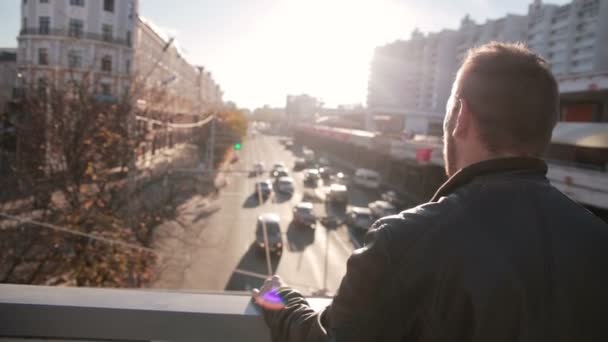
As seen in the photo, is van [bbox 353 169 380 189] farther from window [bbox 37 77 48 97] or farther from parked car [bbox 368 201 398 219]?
window [bbox 37 77 48 97]

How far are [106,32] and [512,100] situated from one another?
6.21 m

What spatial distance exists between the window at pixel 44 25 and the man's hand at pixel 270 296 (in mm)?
5257

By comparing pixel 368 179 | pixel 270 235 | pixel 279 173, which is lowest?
pixel 270 235

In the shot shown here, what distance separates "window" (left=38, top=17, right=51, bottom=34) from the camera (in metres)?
4.98

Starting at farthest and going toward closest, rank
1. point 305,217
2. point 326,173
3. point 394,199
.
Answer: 1. point 326,173
2. point 305,217
3. point 394,199

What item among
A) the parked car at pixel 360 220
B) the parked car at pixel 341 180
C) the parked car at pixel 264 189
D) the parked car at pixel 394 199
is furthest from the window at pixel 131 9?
the parked car at pixel 264 189

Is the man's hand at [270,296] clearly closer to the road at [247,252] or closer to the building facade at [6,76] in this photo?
the road at [247,252]

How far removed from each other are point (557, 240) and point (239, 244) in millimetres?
6905

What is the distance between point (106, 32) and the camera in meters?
5.83

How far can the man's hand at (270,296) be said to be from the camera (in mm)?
836

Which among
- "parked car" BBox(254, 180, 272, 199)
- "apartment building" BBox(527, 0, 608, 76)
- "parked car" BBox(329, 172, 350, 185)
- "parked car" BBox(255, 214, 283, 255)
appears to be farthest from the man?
"apartment building" BBox(527, 0, 608, 76)

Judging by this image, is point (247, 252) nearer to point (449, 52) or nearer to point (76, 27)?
point (76, 27)

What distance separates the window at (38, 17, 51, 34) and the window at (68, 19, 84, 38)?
23cm

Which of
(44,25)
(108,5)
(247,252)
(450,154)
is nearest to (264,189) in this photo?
(247,252)
